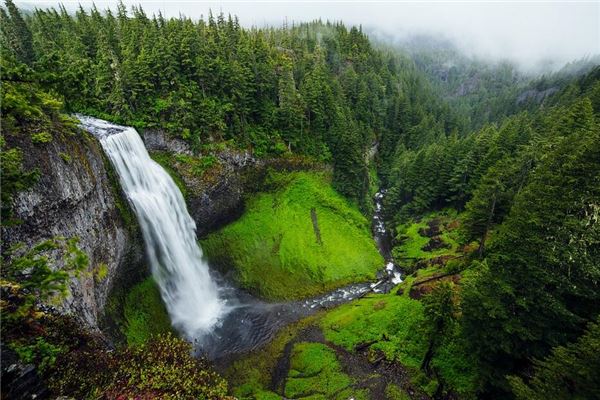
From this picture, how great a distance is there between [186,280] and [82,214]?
15.5m

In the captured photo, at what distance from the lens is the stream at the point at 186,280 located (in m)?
34.7

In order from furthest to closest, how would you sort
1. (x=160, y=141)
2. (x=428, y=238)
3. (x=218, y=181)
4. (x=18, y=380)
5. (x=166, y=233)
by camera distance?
(x=428, y=238)
(x=218, y=181)
(x=160, y=141)
(x=166, y=233)
(x=18, y=380)

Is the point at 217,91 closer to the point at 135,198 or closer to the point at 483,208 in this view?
the point at 135,198

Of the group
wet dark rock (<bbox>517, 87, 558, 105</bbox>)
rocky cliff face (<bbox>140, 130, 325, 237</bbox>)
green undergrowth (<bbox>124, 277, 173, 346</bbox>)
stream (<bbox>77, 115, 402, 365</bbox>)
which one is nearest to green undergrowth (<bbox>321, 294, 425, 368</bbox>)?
stream (<bbox>77, 115, 402, 365</bbox>)

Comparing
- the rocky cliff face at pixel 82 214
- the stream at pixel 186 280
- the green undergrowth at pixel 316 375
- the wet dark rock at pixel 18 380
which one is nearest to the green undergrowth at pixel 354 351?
the green undergrowth at pixel 316 375

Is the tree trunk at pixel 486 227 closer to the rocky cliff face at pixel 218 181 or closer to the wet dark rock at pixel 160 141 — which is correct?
the rocky cliff face at pixel 218 181

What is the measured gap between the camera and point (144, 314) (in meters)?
33.9

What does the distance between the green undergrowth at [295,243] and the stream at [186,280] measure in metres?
2.37

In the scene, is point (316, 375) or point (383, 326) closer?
point (316, 375)

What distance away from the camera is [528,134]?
176ft

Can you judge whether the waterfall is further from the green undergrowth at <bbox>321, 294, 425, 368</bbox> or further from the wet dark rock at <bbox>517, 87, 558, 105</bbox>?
the wet dark rock at <bbox>517, 87, 558, 105</bbox>

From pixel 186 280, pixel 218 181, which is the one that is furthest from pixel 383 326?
pixel 218 181

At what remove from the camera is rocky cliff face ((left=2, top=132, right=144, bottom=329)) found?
69.5 feet

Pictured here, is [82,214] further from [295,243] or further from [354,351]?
[295,243]
